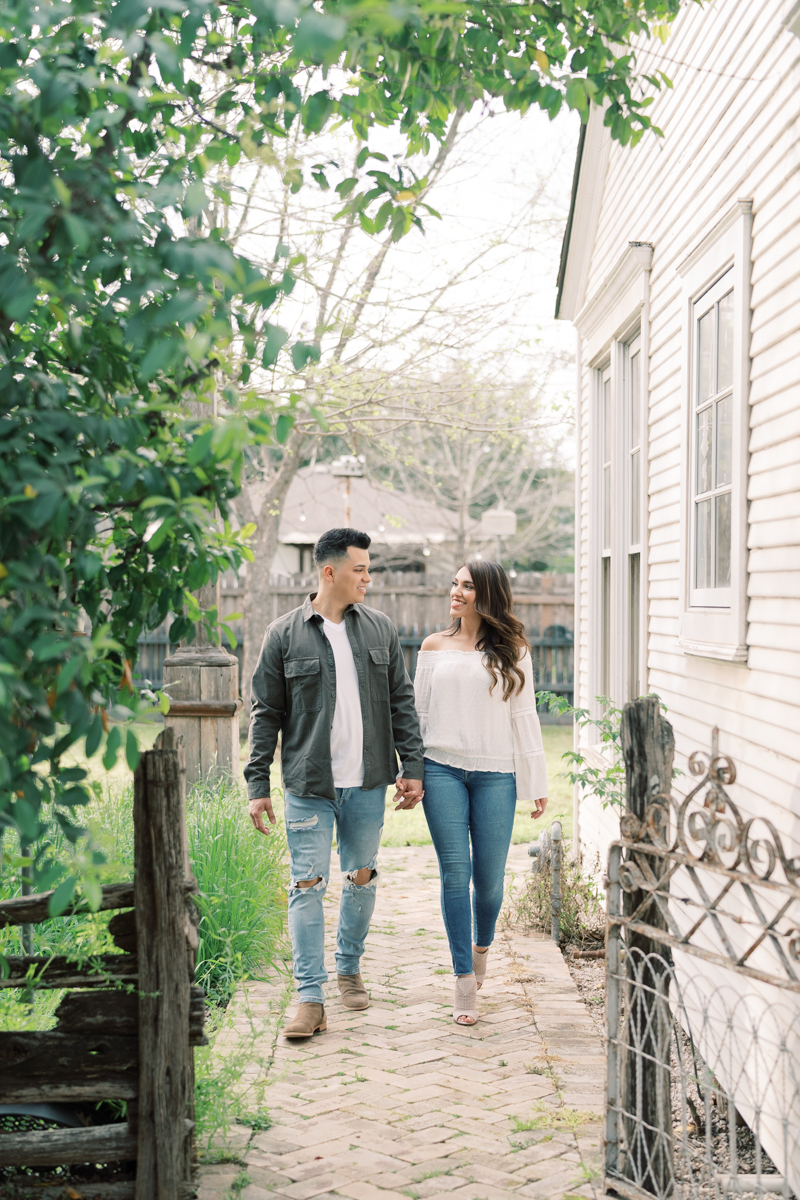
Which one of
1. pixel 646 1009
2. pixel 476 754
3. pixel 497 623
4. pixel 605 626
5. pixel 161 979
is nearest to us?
pixel 161 979

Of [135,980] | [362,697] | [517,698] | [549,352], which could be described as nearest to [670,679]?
[517,698]

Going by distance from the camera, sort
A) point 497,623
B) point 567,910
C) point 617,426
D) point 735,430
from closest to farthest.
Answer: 1. point 735,430
2. point 497,623
3. point 567,910
4. point 617,426

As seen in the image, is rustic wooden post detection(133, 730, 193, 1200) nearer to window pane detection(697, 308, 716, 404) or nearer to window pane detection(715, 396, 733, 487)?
window pane detection(715, 396, 733, 487)

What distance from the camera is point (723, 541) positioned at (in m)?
4.39

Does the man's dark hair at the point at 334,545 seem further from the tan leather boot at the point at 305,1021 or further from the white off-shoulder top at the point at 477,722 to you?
the tan leather boot at the point at 305,1021

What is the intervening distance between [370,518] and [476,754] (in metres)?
22.8

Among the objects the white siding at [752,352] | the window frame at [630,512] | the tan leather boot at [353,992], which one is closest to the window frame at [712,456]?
the white siding at [752,352]

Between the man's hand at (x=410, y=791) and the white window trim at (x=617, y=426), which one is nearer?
the man's hand at (x=410, y=791)

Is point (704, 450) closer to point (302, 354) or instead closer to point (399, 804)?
point (399, 804)

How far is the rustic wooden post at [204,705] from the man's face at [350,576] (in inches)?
77.0

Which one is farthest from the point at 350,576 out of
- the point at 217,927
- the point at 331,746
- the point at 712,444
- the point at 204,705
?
the point at 204,705

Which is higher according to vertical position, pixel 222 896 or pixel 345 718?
pixel 345 718

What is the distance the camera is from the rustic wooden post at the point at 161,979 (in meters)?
2.90

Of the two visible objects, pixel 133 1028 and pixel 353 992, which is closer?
pixel 133 1028
